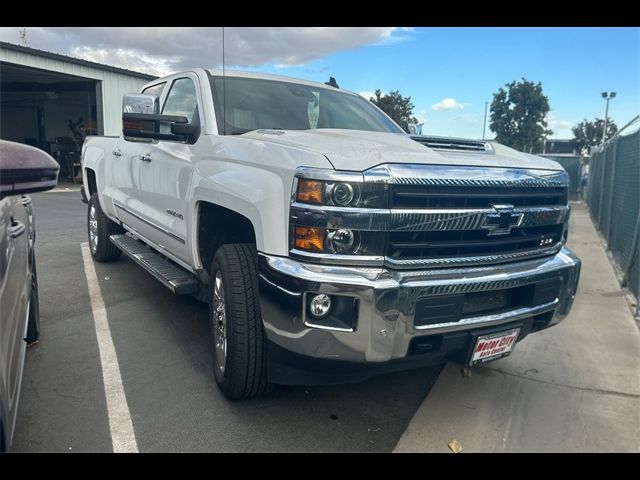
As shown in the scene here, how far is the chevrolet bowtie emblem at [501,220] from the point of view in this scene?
8.86 ft

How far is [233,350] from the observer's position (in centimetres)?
285

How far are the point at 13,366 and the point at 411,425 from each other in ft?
6.77

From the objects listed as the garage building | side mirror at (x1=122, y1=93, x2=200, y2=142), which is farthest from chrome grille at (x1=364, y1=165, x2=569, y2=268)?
the garage building

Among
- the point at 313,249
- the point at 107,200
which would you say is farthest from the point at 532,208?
the point at 107,200

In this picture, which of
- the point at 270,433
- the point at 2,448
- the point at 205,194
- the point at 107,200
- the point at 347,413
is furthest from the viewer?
A: the point at 107,200

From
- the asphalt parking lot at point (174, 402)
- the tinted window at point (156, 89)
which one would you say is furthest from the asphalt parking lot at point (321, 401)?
the tinted window at point (156, 89)

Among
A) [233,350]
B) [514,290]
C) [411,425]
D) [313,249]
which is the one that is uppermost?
[313,249]

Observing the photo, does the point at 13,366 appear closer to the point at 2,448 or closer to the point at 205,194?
the point at 2,448

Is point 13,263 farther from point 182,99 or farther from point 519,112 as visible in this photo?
point 519,112

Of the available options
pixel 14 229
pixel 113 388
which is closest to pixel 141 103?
pixel 14 229

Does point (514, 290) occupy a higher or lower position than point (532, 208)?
lower

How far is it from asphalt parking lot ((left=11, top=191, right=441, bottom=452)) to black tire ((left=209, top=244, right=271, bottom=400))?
0.66 feet

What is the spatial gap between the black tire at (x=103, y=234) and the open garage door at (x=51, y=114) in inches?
656

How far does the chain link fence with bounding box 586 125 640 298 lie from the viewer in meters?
6.07
